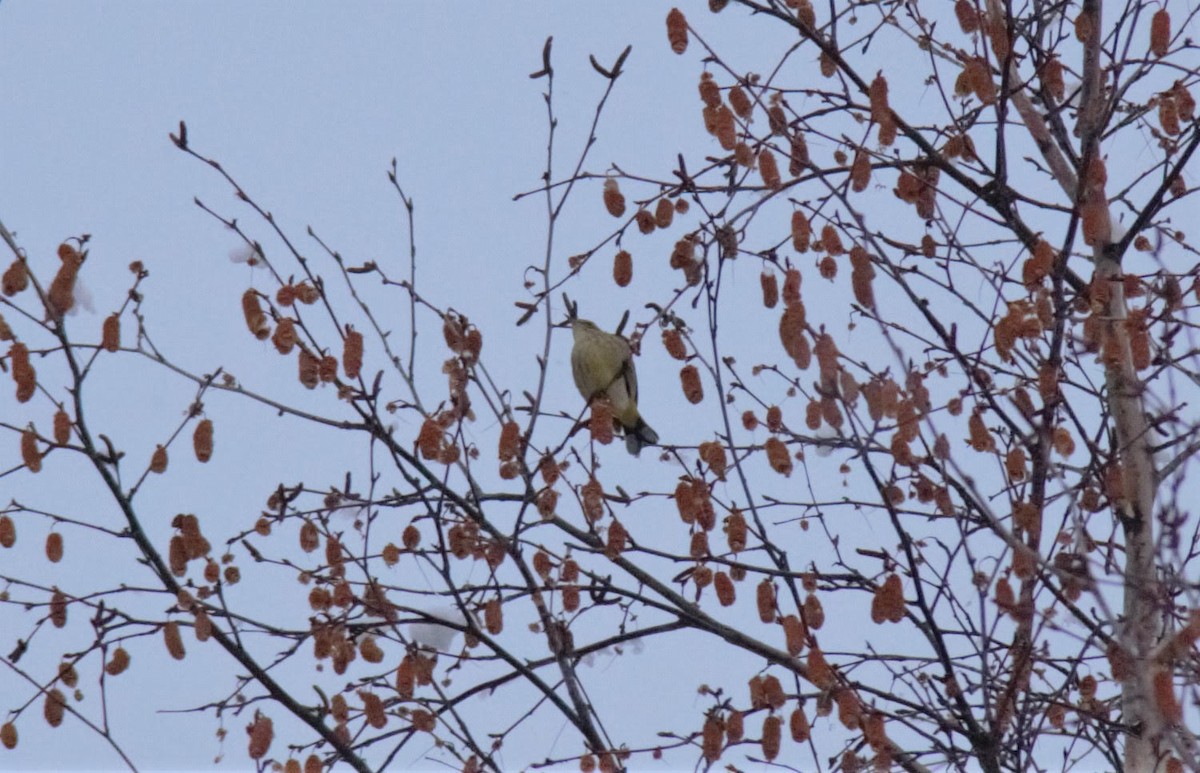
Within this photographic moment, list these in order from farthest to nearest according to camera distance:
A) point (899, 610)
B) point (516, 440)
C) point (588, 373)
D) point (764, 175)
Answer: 1. point (588, 373)
2. point (764, 175)
3. point (516, 440)
4. point (899, 610)

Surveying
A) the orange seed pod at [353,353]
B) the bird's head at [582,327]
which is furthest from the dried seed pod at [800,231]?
the bird's head at [582,327]

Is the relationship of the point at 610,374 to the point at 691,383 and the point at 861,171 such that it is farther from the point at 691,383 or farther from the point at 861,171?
the point at 861,171

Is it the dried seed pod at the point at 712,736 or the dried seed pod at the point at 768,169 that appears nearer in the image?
the dried seed pod at the point at 712,736

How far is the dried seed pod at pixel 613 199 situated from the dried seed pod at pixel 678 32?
439mm

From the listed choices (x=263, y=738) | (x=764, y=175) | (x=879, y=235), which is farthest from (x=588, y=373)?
(x=263, y=738)

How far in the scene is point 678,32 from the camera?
408 cm

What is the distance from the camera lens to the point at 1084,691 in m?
4.13

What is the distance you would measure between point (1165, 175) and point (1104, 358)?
2.36 ft

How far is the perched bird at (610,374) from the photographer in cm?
619

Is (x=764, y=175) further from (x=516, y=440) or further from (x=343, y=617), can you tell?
(x=343, y=617)

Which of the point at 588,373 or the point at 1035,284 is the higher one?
the point at 588,373

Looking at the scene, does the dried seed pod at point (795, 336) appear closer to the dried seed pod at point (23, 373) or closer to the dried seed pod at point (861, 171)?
the dried seed pod at point (861, 171)

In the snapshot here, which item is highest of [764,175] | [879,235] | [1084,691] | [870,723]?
[879,235]

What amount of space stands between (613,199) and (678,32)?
1.68 ft
